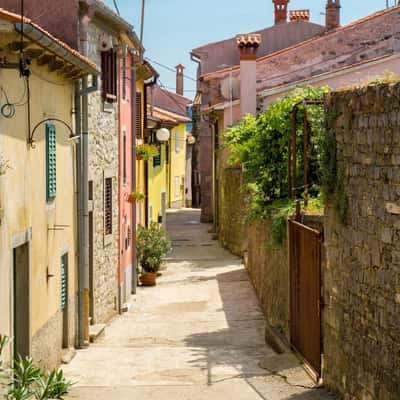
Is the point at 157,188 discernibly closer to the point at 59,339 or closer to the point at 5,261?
the point at 59,339

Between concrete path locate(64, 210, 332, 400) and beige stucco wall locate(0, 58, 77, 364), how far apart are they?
113cm

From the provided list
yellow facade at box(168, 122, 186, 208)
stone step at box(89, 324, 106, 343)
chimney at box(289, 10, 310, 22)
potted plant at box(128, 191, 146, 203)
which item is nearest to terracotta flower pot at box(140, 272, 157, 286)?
potted plant at box(128, 191, 146, 203)

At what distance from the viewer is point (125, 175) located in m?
22.3

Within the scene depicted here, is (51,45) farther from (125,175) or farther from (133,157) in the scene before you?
(133,157)

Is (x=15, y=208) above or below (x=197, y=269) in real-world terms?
above

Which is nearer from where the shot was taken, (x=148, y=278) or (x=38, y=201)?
(x=38, y=201)

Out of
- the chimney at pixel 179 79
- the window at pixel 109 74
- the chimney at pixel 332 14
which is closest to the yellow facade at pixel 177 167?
the chimney at pixel 179 79

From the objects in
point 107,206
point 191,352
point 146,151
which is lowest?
point 191,352

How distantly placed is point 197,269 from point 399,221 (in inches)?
841

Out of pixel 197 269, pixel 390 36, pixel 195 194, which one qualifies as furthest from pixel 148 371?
pixel 195 194

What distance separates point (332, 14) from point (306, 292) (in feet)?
86.9

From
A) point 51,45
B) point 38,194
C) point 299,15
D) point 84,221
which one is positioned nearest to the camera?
point 51,45

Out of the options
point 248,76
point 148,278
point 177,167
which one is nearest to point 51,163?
point 148,278

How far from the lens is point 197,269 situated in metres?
29.2
